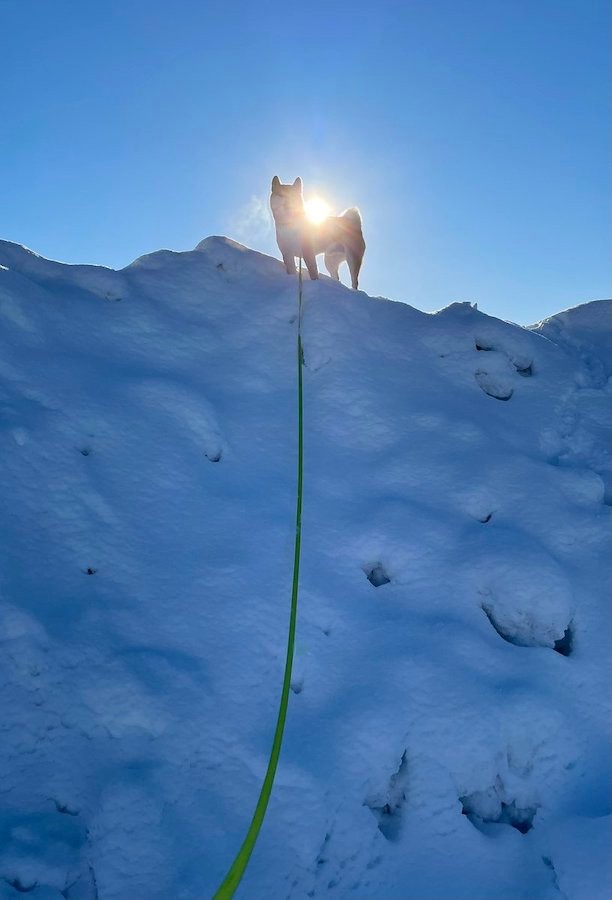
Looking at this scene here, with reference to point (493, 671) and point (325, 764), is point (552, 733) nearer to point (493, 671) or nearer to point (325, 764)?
point (493, 671)

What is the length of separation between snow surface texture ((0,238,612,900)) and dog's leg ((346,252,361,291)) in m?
1.08

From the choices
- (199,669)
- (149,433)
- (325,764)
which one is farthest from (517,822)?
(149,433)

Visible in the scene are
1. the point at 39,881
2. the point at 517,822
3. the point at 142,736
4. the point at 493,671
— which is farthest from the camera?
the point at 493,671

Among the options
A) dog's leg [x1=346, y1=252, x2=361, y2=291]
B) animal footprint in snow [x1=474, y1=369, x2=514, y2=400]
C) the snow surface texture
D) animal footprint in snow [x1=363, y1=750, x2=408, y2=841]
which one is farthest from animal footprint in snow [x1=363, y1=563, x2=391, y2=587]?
dog's leg [x1=346, y1=252, x2=361, y2=291]

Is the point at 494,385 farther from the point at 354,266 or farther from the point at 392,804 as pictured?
the point at 392,804

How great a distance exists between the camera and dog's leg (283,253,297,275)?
5.57 meters

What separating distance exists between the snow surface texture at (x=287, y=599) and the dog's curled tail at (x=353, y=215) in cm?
141

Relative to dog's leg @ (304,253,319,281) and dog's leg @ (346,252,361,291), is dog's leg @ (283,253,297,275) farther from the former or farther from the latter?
dog's leg @ (346,252,361,291)

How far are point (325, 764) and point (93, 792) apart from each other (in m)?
0.95

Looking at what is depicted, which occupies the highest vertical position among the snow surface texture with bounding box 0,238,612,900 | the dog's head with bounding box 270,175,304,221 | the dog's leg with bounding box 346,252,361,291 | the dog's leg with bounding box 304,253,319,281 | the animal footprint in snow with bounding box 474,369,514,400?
the dog's head with bounding box 270,175,304,221

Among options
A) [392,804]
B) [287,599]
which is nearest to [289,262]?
[287,599]

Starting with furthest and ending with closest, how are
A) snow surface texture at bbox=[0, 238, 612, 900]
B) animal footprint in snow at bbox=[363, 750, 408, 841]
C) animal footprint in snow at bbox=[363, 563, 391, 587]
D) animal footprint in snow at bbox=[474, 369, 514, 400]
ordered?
animal footprint in snow at bbox=[474, 369, 514, 400]
animal footprint in snow at bbox=[363, 563, 391, 587]
animal footprint in snow at bbox=[363, 750, 408, 841]
snow surface texture at bbox=[0, 238, 612, 900]

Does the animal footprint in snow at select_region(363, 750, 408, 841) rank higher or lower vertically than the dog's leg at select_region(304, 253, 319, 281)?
lower

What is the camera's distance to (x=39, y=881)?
1.99 m
